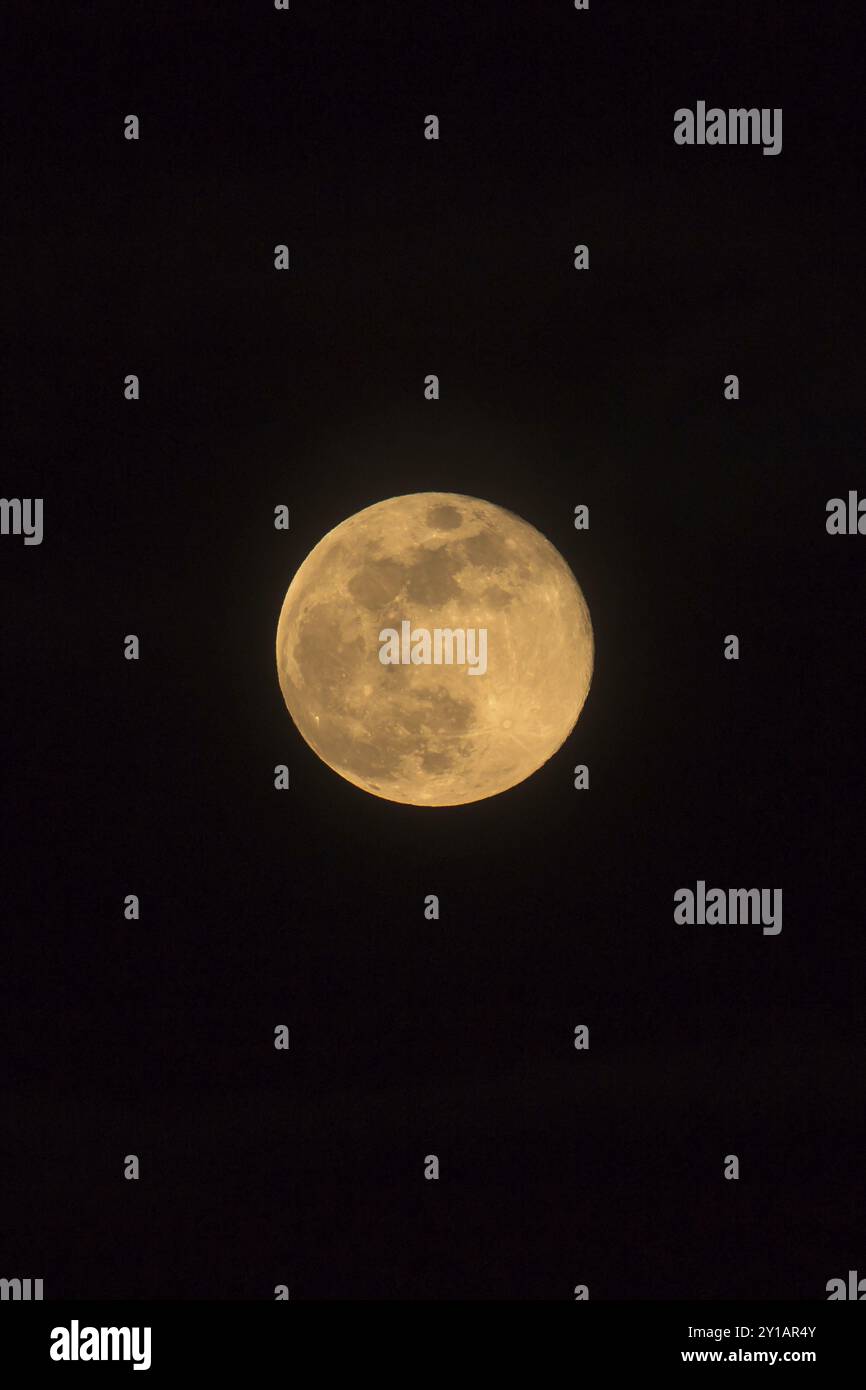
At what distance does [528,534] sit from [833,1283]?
5.28 m

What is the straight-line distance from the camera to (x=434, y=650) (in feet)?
23.0

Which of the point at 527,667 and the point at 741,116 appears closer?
the point at 527,667

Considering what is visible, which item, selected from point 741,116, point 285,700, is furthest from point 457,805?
point 741,116

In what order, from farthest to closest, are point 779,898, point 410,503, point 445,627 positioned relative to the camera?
point 779,898 < point 410,503 < point 445,627

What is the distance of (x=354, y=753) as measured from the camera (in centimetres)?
744

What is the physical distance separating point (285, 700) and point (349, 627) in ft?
3.11

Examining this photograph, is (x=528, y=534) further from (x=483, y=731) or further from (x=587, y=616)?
(x=483, y=731)

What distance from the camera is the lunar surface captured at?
7.08 m

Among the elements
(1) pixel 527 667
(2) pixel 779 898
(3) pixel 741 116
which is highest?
(3) pixel 741 116

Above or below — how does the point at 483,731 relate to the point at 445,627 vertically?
below

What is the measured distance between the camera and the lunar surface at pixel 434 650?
23.2 feet

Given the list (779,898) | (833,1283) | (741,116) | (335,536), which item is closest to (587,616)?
(335,536)

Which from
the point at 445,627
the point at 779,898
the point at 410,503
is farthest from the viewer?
the point at 779,898
